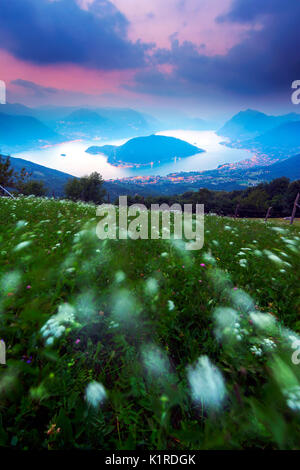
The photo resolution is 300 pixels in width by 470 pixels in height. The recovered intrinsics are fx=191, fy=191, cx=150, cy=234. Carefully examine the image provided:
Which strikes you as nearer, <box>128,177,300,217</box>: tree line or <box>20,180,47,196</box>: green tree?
<box>20,180,47,196</box>: green tree

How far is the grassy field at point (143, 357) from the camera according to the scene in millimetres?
1400

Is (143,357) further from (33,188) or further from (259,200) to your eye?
(259,200)

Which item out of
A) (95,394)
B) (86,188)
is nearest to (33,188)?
(86,188)

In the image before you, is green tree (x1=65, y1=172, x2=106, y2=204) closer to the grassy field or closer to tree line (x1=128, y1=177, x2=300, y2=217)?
tree line (x1=128, y1=177, x2=300, y2=217)

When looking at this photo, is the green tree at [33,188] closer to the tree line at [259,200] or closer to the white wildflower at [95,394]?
the tree line at [259,200]

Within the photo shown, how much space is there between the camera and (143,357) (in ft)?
6.78

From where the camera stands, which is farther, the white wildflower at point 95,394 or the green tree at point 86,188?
the green tree at point 86,188

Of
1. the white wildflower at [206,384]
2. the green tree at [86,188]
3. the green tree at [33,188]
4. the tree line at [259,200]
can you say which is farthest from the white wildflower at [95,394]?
the green tree at [86,188]

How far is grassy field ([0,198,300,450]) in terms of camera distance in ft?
4.59

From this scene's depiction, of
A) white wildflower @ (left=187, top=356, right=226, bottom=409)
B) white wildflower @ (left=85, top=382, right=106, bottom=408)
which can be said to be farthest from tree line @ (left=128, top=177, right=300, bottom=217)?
white wildflower @ (left=85, top=382, right=106, bottom=408)

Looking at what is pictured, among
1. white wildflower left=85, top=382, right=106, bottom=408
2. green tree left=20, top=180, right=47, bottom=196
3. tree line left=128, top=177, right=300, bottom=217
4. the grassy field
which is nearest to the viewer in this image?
the grassy field

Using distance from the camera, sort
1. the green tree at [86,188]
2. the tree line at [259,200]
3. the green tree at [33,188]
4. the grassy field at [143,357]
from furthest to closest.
Answer: 1. the green tree at [86,188]
2. the tree line at [259,200]
3. the green tree at [33,188]
4. the grassy field at [143,357]
